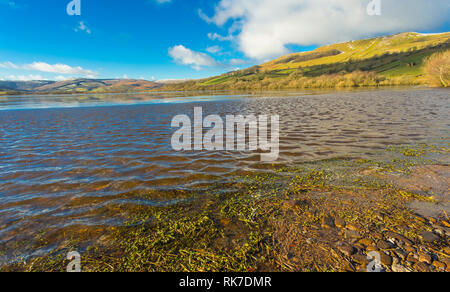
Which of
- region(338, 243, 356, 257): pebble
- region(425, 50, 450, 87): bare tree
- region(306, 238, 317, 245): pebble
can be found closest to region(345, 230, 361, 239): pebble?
region(338, 243, 356, 257): pebble

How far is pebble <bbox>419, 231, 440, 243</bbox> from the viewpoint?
3.27 meters

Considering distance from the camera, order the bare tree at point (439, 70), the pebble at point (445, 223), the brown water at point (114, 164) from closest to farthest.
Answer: the pebble at point (445, 223) → the brown water at point (114, 164) → the bare tree at point (439, 70)

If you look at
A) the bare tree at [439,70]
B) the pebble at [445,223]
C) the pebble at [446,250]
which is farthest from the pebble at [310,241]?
the bare tree at [439,70]

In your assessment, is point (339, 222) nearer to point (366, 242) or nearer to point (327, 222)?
point (327, 222)

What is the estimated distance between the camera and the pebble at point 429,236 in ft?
10.7

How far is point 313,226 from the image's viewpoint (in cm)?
386

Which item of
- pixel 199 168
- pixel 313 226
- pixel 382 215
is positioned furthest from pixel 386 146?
pixel 199 168

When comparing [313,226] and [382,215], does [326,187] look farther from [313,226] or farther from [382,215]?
[313,226]

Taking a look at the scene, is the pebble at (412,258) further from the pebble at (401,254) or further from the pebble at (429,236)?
the pebble at (429,236)

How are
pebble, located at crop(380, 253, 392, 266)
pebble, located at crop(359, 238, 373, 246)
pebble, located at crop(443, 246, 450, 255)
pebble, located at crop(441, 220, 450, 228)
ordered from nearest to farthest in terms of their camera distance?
pebble, located at crop(380, 253, 392, 266) → pebble, located at crop(443, 246, 450, 255) → pebble, located at crop(359, 238, 373, 246) → pebble, located at crop(441, 220, 450, 228)

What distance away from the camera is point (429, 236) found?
336 cm

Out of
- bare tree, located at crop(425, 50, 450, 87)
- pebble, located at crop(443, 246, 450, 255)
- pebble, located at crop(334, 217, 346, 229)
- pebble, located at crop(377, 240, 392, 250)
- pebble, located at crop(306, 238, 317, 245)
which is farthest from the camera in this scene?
bare tree, located at crop(425, 50, 450, 87)

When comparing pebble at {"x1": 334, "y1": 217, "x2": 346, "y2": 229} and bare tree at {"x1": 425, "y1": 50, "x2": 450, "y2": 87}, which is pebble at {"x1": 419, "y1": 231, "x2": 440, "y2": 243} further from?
bare tree at {"x1": 425, "y1": 50, "x2": 450, "y2": 87}
